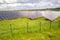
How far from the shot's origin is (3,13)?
5320mm

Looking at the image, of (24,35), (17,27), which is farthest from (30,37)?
(17,27)

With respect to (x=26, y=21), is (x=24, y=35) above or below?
below

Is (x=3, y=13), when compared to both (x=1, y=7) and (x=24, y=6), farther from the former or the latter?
(x=24, y=6)

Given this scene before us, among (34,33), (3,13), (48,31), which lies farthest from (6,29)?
(48,31)

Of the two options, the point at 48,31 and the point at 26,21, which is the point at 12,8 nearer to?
the point at 26,21

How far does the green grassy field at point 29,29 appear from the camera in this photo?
5.20m

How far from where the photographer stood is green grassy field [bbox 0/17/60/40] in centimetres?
520

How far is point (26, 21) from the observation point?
5457 mm

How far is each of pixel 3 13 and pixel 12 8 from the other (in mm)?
331

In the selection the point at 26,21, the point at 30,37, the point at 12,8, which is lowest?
the point at 30,37

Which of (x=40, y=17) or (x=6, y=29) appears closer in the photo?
(x=6, y=29)

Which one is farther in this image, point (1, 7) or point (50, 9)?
point (50, 9)

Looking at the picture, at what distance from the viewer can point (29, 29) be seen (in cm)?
545

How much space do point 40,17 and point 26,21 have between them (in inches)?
20.2
